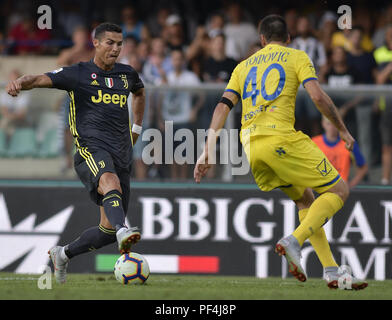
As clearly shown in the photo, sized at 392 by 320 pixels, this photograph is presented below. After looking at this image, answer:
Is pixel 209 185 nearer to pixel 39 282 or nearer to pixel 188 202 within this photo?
pixel 188 202

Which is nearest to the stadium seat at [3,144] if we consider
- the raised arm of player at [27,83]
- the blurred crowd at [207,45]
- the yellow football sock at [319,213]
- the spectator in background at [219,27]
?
the blurred crowd at [207,45]

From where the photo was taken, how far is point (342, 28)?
45.5ft

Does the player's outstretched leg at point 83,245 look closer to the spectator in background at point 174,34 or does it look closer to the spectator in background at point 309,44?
the spectator in background at point 174,34

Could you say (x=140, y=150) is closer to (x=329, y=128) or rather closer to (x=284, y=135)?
(x=329, y=128)

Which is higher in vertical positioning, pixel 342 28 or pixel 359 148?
pixel 342 28

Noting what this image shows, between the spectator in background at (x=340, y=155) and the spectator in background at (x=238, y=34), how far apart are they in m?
2.87

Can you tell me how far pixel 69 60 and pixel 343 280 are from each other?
693 cm

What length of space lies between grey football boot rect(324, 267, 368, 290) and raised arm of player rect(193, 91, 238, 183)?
55.5 inches

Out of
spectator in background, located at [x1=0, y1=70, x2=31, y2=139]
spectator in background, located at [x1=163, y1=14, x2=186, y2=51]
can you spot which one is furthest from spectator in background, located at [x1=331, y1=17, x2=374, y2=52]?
spectator in background, located at [x1=0, y1=70, x2=31, y2=139]

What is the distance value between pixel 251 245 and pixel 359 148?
1851 millimetres

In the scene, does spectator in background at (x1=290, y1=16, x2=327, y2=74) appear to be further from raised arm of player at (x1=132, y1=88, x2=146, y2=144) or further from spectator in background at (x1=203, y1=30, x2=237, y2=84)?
raised arm of player at (x1=132, y1=88, x2=146, y2=144)

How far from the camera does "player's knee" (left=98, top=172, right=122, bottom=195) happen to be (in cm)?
754

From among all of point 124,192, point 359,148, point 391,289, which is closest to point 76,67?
point 124,192

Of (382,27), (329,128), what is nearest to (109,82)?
(329,128)
